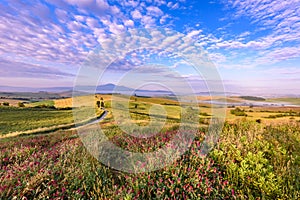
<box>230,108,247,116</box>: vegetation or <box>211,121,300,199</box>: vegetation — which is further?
<box>230,108,247,116</box>: vegetation

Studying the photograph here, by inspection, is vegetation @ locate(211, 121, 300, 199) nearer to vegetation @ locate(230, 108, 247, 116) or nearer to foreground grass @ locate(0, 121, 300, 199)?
foreground grass @ locate(0, 121, 300, 199)

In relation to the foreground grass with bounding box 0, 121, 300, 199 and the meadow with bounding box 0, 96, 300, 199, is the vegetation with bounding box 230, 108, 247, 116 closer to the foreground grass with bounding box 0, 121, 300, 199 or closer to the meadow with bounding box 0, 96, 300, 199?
the meadow with bounding box 0, 96, 300, 199

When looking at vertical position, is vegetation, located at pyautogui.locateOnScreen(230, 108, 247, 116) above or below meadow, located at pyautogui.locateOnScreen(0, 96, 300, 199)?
above

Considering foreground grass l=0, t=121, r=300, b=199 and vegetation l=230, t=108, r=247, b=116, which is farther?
vegetation l=230, t=108, r=247, b=116

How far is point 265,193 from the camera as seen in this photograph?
3.80 metres

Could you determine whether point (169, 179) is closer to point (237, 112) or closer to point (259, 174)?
point (259, 174)

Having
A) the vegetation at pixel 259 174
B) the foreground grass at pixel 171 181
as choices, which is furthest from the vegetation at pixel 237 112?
the foreground grass at pixel 171 181

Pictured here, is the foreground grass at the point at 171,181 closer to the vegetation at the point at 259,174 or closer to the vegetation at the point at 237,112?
the vegetation at the point at 259,174

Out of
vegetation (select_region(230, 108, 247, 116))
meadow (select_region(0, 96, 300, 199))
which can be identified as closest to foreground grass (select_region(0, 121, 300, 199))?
meadow (select_region(0, 96, 300, 199))

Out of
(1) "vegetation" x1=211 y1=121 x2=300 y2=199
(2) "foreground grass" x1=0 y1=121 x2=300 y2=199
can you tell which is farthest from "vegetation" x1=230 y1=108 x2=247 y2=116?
(2) "foreground grass" x1=0 y1=121 x2=300 y2=199

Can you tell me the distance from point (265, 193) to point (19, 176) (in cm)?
543

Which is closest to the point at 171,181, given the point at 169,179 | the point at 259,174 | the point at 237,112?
the point at 169,179

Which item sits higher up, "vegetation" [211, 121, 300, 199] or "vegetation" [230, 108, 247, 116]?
"vegetation" [230, 108, 247, 116]

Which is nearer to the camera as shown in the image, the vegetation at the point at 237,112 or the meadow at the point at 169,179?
the meadow at the point at 169,179
